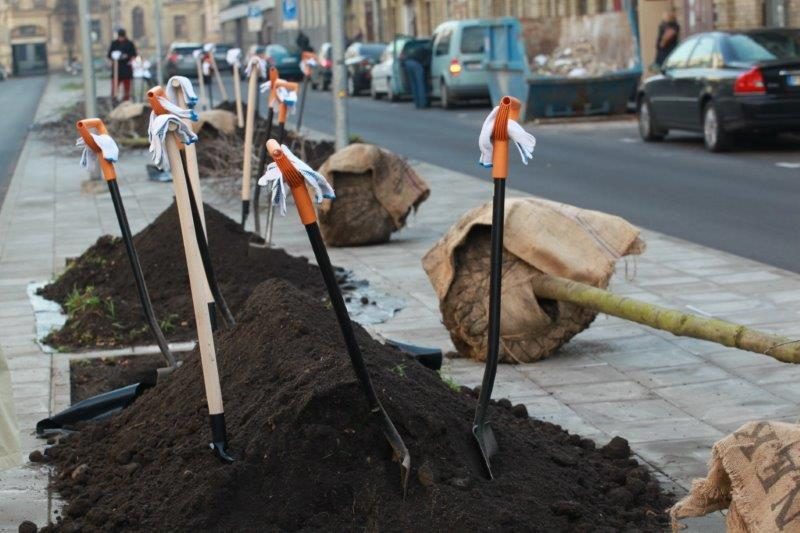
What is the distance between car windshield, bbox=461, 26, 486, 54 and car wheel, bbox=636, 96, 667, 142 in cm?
1221

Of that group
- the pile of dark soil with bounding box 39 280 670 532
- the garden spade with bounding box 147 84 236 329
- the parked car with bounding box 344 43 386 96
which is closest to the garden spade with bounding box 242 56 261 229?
the garden spade with bounding box 147 84 236 329

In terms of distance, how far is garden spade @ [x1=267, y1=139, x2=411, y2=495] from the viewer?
4.64 metres

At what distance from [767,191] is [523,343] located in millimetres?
8668

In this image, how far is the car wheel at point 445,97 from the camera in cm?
3640

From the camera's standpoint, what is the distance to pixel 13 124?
41.1 m

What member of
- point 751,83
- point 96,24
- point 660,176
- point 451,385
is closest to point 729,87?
point 751,83

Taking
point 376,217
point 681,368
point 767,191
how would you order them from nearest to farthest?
point 681,368 → point 376,217 → point 767,191

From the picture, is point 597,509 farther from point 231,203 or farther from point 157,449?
point 231,203

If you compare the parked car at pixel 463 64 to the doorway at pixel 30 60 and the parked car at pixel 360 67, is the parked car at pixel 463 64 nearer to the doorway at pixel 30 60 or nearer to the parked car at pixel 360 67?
the parked car at pixel 360 67

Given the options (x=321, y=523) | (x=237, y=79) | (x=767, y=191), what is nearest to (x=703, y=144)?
(x=767, y=191)

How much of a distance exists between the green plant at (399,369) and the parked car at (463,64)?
29.8 m

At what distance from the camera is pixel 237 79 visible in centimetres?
1773

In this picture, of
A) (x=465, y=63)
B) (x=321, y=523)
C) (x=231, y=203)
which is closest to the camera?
(x=321, y=523)

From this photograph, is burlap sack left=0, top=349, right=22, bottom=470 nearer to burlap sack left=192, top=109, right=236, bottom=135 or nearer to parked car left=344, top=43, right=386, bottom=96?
burlap sack left=192, top=109, right=236, bottom=135
